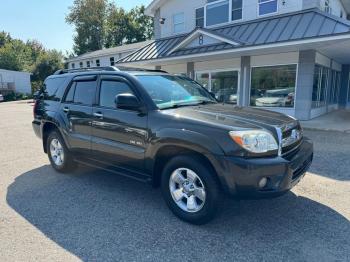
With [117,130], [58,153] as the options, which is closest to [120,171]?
[117,130]

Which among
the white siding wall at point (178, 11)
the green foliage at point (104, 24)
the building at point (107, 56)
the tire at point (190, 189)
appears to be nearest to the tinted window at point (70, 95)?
the tire at point (190, 189)

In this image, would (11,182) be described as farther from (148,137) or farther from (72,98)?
(148,137)

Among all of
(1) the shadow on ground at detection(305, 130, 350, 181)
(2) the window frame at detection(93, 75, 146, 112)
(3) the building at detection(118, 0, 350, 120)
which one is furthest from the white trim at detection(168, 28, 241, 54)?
(2) the window frame at detection(93, 75, 146, 112)

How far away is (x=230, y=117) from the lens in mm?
3494

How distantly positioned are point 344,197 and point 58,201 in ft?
14.2

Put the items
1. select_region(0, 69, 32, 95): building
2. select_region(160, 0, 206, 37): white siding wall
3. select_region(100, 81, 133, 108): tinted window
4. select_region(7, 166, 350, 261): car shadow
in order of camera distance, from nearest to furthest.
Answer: select_region(7, 166, 350, 261): car shadow < select_region(100, 81, 133, 108): tinted window < select_region(160, 0, 206, 37): white siding wall < select_region(0, 69, 32, 95): building

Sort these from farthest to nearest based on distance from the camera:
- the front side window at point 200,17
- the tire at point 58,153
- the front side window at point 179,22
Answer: the front side window at point 179,22, the front side window at point 200,17, the tire at point 58,153

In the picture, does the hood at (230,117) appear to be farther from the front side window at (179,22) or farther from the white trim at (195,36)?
the front side window at (179,22)

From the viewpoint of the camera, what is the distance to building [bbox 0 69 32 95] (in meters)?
40.0

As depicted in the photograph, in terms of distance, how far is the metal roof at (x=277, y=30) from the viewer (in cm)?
963

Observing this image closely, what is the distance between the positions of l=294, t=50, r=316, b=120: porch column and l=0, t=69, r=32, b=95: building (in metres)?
40.7

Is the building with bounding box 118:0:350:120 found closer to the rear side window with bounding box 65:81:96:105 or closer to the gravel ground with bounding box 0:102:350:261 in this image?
the gravel ground with bounding box 0:102:350:261

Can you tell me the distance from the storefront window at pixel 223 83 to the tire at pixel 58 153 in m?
10.0

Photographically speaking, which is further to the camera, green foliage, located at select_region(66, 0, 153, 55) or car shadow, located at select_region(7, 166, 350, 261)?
green foliage, located at select_region(66, 0, 153, 55)
